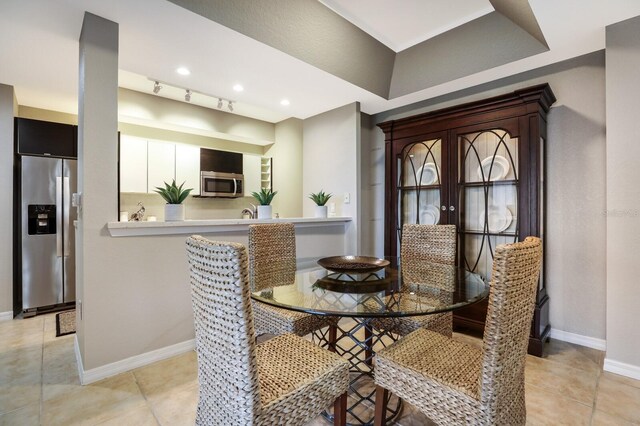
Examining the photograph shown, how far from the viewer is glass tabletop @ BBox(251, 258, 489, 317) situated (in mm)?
1275

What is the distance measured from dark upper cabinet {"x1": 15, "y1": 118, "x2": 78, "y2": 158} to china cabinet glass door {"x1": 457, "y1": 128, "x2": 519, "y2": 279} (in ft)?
13.5

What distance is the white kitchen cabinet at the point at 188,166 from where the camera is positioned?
3949mm

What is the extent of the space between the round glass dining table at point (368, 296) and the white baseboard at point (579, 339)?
54.3 inches

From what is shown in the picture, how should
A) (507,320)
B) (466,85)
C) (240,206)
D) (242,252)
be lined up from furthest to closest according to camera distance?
1. (240,206)
2. (466,85)
3. (507,320)
4. (242,252)

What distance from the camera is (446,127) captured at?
2838mm

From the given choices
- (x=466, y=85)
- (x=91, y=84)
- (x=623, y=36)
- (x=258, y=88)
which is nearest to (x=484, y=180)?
(x=466, y=85)

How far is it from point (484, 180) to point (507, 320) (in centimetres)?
200

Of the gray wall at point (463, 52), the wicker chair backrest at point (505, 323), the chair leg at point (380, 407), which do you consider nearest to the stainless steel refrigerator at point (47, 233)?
the chair leg at point (380, 407)

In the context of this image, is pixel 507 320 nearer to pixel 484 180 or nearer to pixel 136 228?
pixel 484 180

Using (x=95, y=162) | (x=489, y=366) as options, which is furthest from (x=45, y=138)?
(x=489, y=366)

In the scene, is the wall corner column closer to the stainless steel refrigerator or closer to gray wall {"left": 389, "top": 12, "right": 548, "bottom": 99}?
the stainless steel refrigerator

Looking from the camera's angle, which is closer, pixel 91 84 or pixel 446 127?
pixel 91 84

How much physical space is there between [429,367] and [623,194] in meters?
1.91

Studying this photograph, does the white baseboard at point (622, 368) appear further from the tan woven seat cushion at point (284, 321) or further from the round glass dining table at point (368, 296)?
the tan woven seat cushion at point (284, 321)
